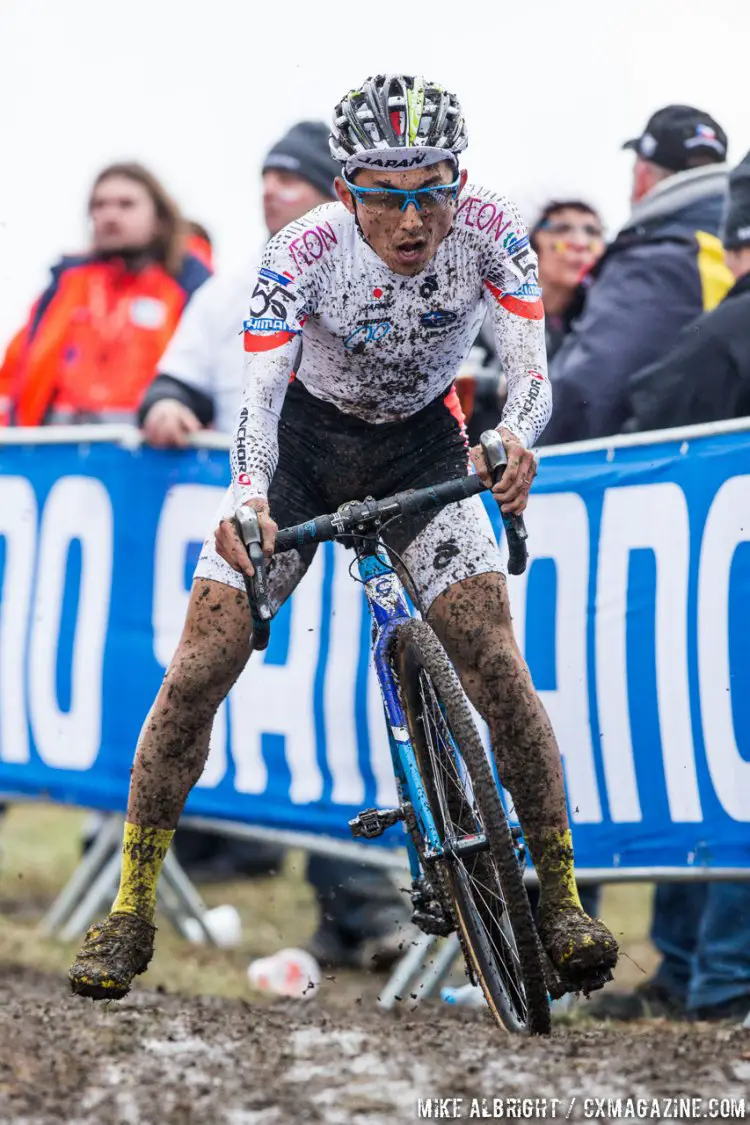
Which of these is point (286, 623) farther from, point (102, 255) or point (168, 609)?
point (102, 255)

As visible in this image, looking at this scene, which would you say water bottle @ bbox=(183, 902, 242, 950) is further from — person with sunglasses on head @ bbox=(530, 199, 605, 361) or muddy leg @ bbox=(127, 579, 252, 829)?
person with sunglasses on head @ bbox=(530, 199, 605, 361)

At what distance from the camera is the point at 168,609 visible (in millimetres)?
8789

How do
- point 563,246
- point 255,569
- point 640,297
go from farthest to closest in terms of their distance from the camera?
point 563,246, point 640,297, point 255,569

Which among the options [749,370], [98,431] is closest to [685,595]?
[749,370]

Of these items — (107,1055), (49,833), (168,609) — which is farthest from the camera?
(49,833)

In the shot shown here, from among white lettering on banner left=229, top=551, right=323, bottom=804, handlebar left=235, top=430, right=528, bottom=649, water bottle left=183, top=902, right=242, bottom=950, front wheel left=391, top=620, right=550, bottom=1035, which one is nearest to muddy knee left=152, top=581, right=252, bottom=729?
handlebar left=235, top=430, right=528, bottom=649

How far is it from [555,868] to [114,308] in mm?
5161

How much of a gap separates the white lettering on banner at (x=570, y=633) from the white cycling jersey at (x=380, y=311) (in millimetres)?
1634

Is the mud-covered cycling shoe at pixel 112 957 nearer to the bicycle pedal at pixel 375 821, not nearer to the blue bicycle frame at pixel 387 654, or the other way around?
the bicycle pedal at pixel 375 821

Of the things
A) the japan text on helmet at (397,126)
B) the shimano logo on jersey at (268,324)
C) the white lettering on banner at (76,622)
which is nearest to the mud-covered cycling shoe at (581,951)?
the shimano logo on jersey at (268,324)

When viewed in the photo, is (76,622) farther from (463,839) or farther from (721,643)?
(463,839)

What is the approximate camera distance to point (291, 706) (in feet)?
27.5

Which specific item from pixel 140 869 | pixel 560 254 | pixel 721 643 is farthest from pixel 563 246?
pixel 140 869

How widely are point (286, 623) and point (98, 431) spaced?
1.50 meters
